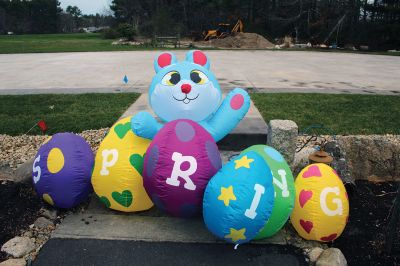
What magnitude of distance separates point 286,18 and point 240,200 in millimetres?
43163

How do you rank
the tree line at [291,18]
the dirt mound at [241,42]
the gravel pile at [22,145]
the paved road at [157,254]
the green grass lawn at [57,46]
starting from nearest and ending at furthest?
the paved road at [157,254] → the gravel pile at [22,145] → the green grass lawn at [57,46] → the dirt mound at [241,42] → the tree line at [291,18]

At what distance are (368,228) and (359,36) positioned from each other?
33.7m

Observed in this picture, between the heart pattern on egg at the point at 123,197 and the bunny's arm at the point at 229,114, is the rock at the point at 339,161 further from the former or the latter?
the heart pattern on egg at the point at 123,197

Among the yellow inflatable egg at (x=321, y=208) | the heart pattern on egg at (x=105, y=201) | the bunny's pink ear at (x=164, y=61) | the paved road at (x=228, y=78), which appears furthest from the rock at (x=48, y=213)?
the paved road at (x=228, y=78)

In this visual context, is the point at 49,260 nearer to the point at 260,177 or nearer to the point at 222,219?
the point at 222,219

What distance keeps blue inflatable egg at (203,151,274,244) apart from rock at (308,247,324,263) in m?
0.60

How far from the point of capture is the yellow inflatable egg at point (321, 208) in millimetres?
3698

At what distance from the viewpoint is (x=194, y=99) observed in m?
4.81

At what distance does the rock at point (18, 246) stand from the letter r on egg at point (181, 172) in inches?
59.6

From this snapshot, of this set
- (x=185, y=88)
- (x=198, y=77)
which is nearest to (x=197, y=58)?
(x=198, y=77)

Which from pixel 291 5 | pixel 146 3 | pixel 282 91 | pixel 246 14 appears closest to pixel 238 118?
pixel 282 91

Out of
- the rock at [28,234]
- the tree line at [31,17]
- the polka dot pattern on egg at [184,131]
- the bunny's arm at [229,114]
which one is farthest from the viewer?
the tree line at [31,17]

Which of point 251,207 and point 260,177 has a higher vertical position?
point 260,177

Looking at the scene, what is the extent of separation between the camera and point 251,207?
3281 mm
